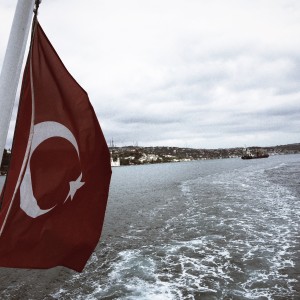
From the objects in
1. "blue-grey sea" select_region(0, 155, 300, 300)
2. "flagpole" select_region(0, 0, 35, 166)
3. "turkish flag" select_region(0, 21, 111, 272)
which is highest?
"flagpole" select_region(0, 0, 35, 166)

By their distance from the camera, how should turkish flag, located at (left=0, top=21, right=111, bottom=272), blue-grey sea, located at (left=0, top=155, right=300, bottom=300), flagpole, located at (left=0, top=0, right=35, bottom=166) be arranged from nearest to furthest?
flagpole, located at (left=0, top=0, right=35, bottom=166) → turkish flag, located at (left=0, top=21, right=111, bottom=272) → blue-grey sea, located at (left=0, top=155, right=300, bottom=300)

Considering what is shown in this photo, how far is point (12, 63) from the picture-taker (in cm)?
292

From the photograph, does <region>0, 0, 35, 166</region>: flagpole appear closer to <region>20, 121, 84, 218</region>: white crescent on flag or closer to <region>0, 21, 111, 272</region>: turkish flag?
<region>0, 21, 111, 272</region>: turkish flag

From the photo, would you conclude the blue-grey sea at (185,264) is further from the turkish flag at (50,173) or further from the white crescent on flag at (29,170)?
the white crescent on flag at (29,170)

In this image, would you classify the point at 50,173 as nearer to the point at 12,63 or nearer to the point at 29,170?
the point at 29,170

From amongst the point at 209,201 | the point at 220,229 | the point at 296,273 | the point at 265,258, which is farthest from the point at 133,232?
the point at 209,201

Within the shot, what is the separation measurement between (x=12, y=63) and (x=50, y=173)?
4.22 feet

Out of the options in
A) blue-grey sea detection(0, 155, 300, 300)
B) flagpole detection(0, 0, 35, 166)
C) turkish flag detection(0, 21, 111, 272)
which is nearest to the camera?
flagpole detection(0, 0, 35, 166)

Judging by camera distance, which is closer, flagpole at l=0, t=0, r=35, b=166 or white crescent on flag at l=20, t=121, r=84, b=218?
flagpole at l=0, t=0, r=35, b=166

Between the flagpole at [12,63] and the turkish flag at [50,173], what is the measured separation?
0.34m

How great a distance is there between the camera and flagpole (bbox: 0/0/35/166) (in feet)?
9.50

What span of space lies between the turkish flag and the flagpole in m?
0.34

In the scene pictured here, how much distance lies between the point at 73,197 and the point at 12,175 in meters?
0.75

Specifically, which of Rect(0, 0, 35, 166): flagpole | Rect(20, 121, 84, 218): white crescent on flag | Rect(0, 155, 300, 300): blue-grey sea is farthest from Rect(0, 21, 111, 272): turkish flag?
Rect(0, 155, 300, 300): blue-grey sea
